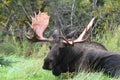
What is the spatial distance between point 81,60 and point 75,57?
175mm

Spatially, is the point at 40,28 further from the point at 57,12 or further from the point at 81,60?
the point at 57,12

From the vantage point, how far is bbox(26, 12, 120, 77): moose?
9.95 meters

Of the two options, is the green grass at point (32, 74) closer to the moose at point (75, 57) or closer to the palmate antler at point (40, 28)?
the moose at point (75, 57)

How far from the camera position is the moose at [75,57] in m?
9.95

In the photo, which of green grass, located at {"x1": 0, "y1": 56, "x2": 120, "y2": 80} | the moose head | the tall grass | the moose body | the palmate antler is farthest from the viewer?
the palmate antler

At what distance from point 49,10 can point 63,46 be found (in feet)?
30.7

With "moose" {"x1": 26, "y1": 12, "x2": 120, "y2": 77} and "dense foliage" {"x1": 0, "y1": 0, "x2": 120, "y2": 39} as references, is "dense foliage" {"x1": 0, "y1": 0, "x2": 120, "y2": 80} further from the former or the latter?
"moose" {"x1": 26, "y1": 12, "x2": 120, "y2": 77}

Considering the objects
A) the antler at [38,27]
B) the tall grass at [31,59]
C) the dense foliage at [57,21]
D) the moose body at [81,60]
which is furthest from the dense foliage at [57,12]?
the moose body at [81,60]

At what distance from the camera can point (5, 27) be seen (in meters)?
19.1

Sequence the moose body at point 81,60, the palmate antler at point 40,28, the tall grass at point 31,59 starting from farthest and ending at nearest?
the palmate antler at point 40,28 < the moose body at point 81,60 < the tall grass at point 31,59

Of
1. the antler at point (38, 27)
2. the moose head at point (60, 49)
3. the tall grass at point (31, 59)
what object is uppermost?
the antler at point (38, 27)

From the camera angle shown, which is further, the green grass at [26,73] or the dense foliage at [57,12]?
the dense foliage at [57,12]

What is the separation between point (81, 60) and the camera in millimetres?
10336

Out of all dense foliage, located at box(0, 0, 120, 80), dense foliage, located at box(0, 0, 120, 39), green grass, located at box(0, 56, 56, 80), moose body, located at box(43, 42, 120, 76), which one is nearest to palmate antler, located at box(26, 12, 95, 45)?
moose body, located at box(43, 42, 120, 76)
